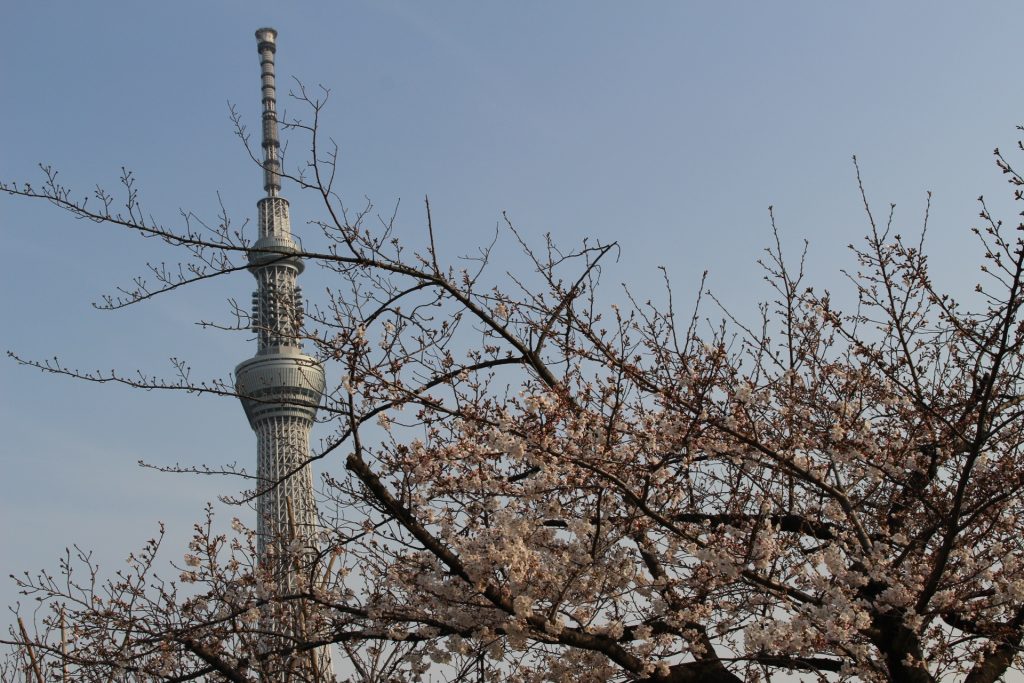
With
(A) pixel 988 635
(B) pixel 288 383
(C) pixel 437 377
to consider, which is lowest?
(A) pixel 988 635

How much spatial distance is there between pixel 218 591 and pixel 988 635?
479 cm

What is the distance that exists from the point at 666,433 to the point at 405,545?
61.9 inches

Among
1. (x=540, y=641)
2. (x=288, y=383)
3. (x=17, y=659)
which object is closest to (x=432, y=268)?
(x=540, y=641)

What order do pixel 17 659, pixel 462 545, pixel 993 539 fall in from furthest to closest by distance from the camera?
pixel 17 659
pixel 993 539
pixel 462 545

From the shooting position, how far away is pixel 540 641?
5461mm

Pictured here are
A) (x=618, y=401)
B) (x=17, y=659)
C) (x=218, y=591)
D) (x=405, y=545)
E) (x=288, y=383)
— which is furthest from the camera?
(x=288, y=383)

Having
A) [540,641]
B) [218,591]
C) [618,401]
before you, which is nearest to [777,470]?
[618,401]

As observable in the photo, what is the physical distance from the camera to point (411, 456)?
18.6ft

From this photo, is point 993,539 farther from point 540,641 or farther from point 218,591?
point 218,591

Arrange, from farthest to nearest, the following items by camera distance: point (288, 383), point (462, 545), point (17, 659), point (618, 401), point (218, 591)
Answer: point (288, 383) → point (17, 659) → point (218, 591) → point (462, 545) → point (618, 401)

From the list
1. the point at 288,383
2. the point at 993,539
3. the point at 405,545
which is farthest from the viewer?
the point at 288,383

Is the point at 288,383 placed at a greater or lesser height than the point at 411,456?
greater

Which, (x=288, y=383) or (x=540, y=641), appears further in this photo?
(x=288, y=383)

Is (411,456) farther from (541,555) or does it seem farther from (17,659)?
(17,659)
